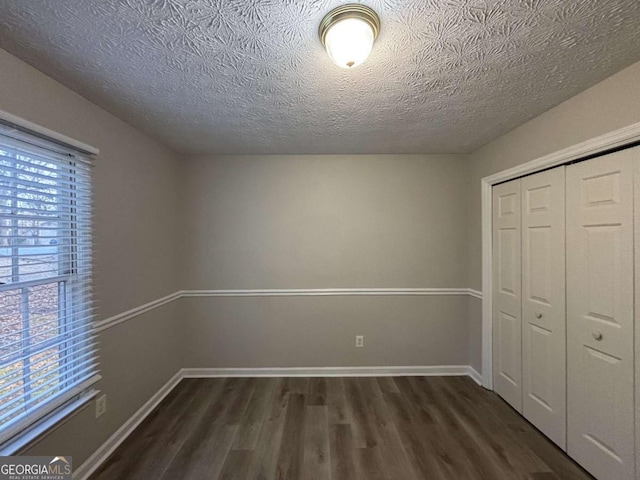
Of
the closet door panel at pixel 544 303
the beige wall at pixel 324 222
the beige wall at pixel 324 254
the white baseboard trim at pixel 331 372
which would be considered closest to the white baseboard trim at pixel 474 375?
the white baseboard trim at pixel 331 372

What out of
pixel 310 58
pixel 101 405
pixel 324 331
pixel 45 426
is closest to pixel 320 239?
pixel 324 331

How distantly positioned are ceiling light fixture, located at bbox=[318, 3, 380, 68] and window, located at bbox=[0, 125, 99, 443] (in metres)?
1.55

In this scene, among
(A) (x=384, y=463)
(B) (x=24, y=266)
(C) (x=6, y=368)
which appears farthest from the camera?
(A) (x=384, y=463)

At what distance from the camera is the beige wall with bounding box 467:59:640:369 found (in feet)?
4.90

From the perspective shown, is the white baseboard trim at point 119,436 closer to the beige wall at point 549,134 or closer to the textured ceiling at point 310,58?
the textured ceiling at point 310,58

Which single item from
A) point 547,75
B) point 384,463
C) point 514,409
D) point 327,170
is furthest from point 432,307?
point 547,75

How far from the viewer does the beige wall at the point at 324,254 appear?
3035 mm

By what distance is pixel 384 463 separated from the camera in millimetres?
1837

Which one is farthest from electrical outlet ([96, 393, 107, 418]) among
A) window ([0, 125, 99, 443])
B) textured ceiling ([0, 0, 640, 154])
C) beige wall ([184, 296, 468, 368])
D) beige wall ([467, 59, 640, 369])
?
beige wall ([467, 59, 640, 369])

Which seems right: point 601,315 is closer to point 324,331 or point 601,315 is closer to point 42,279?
point 324,331

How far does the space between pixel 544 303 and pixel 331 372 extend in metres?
2.04

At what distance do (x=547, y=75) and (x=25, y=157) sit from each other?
2.78 m

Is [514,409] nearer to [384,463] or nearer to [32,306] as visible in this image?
[384,463]

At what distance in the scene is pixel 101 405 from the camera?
1.86 m
